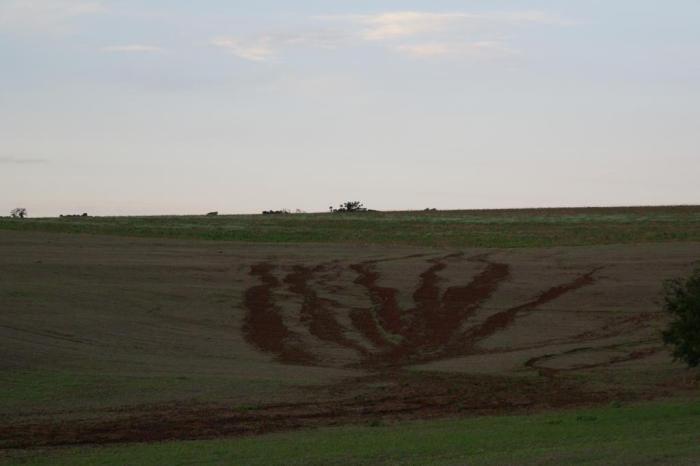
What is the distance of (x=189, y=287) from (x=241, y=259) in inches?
386

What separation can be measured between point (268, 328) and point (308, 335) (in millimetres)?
1587

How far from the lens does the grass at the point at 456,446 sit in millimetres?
14625

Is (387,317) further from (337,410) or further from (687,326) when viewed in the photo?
(337,410)

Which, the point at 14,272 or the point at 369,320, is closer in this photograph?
the point at 369,320

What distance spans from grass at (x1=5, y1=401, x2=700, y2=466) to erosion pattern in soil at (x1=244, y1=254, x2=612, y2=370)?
10.3 m

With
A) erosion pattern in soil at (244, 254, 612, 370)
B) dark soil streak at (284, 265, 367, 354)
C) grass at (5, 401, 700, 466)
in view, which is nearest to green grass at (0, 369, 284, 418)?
grass at (5, 401, 700, 466)

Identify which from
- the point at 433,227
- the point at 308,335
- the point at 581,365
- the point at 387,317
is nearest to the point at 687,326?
the point at 581,365

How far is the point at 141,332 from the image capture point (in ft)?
111

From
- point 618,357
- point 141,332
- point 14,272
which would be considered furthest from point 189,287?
point 618,357

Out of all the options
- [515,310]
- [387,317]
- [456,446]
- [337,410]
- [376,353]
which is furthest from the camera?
[515,310]

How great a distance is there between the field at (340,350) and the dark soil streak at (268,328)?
114 mm

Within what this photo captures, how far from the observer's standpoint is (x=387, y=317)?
127 feet

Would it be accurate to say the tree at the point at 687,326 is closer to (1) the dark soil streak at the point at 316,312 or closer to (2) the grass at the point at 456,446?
(2) the grass at the point at 456,446

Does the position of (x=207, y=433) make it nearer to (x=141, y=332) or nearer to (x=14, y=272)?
(x=141, y=332)
